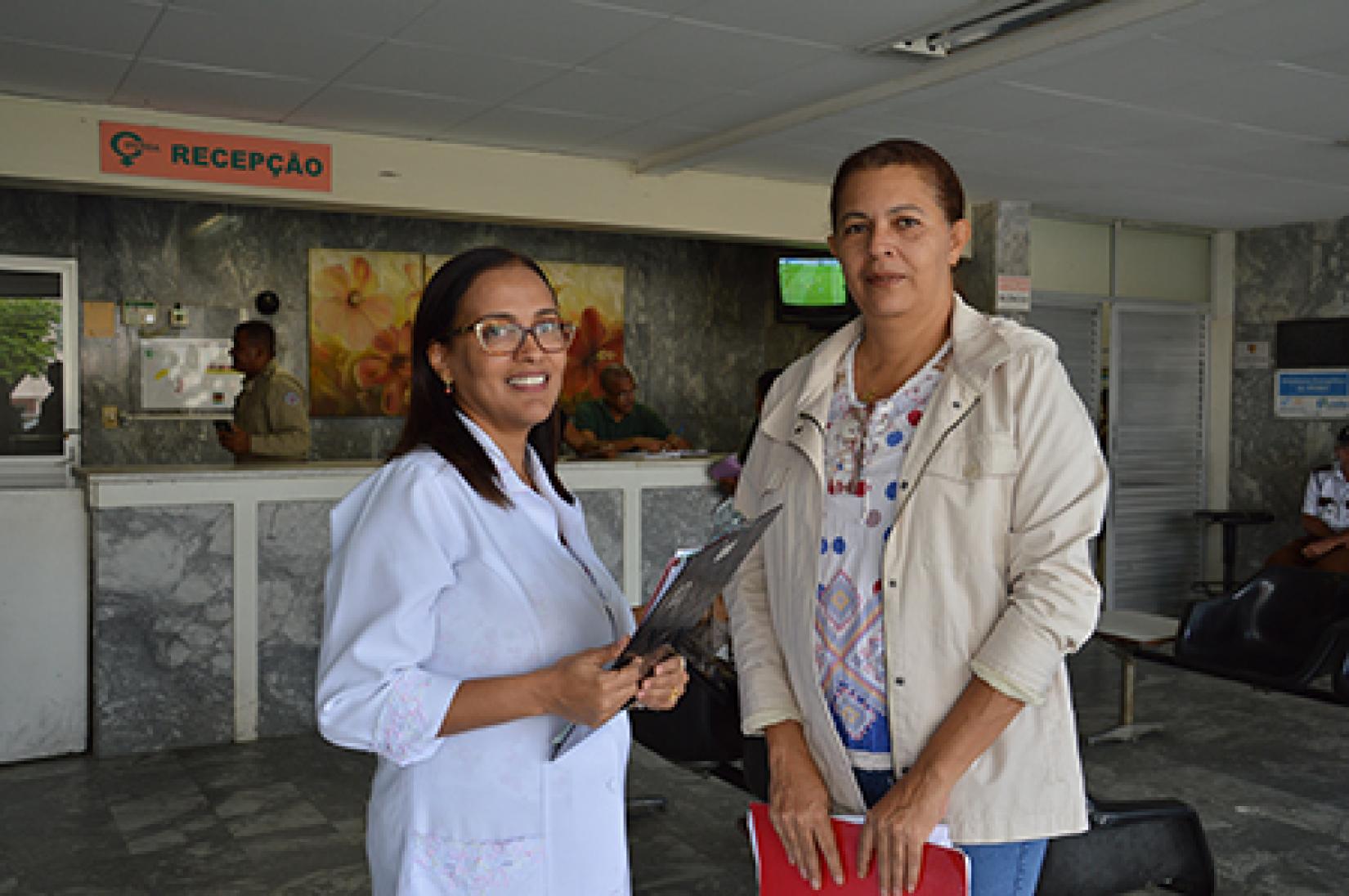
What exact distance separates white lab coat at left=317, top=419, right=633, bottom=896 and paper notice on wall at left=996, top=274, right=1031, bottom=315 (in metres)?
7.35

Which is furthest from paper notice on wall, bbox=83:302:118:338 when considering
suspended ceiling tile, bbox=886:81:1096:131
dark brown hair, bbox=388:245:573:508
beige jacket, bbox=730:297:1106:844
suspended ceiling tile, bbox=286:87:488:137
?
beige jacket, bbox=730:297:1106:844

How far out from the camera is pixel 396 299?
8.30 meters

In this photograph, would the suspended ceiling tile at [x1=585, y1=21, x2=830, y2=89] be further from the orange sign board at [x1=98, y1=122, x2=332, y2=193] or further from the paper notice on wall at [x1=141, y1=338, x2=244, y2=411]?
the paper notice on wall at [x1=141, y1=338, x2=244, y2=411]

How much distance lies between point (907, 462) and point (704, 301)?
8.08 meters

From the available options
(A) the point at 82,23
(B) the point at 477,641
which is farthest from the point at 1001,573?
(A) the point at 82,23

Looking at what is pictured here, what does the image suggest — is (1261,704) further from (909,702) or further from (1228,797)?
(909,702)

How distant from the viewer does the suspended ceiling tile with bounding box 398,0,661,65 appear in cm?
434

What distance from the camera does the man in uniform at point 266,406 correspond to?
238 inches

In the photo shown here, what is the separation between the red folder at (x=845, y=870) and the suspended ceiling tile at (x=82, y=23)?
3973 millimetres

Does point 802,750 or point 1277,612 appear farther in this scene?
point 1277,612

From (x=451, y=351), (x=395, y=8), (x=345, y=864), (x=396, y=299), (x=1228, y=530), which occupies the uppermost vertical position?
(x=395, y=8)

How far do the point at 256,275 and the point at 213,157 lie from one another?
74.6 inches

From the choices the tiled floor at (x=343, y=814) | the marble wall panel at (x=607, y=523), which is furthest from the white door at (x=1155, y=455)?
the marble wall panel at (x=607, y=523)

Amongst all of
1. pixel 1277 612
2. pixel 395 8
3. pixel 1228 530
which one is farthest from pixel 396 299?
pixel 1228 530
